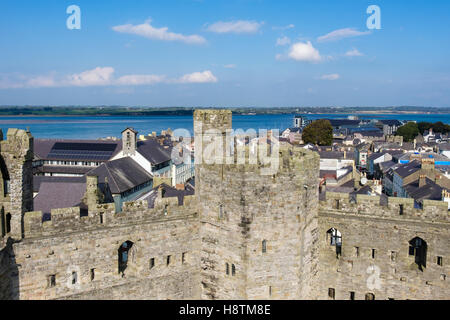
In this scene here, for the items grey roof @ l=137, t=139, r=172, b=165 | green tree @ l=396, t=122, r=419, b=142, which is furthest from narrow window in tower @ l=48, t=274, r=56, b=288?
green tree @ l=396, t=122, r=419, b=142

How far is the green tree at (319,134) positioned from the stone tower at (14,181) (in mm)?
86917

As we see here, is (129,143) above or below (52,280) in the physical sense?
above

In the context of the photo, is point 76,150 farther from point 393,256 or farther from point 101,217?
point 393,256

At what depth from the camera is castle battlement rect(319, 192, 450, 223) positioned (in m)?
13.1

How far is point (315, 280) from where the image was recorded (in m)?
14.1

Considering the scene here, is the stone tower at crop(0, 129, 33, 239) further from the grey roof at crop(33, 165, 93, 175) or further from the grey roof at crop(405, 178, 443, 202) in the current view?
the grey roof at crop(33, 165, 93, 175)

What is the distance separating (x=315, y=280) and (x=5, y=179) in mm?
10812

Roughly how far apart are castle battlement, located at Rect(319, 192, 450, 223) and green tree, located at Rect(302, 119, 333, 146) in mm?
81999

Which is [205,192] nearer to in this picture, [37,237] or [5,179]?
[37,237]

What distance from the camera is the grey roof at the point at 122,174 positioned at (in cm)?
3838

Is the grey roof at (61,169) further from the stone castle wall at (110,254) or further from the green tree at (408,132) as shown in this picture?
the green tree at (408,132)

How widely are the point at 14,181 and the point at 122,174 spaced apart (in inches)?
1207

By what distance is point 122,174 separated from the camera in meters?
42.0

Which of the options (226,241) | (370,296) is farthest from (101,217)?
(370,296)
